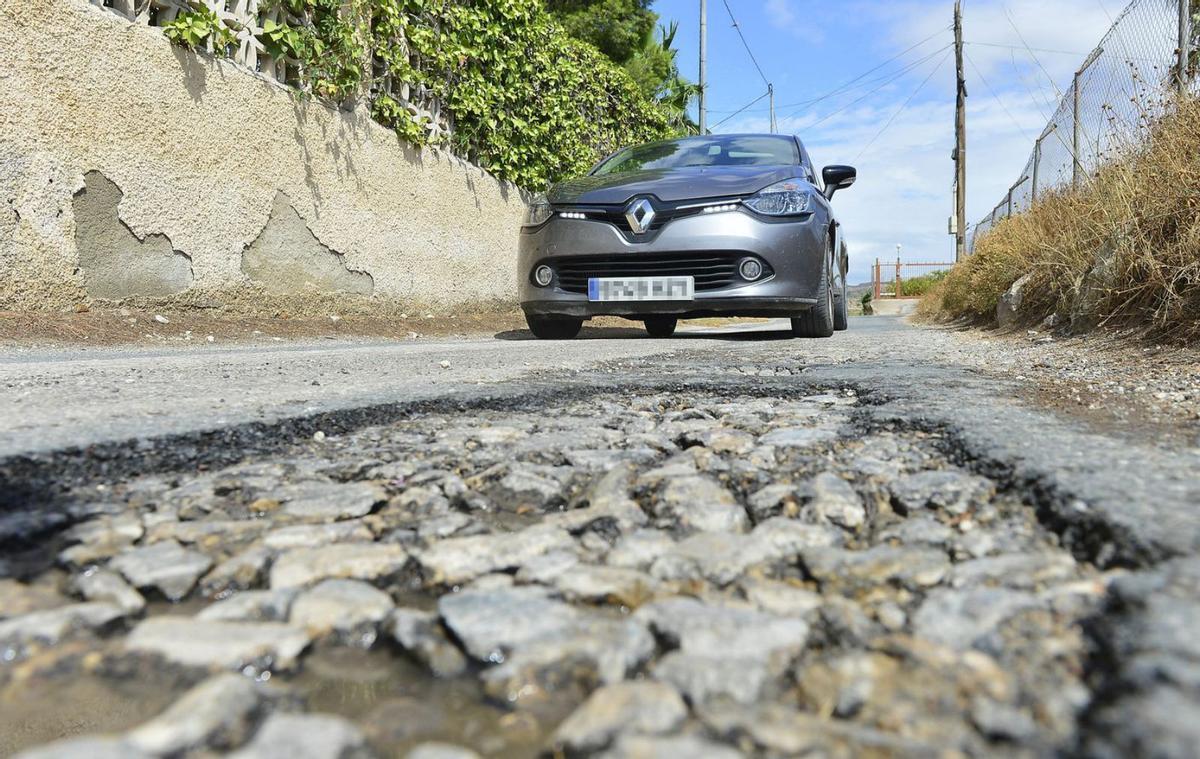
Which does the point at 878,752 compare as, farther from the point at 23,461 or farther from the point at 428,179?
the point at 428,179

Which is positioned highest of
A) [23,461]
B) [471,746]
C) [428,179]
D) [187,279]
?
[428,179]

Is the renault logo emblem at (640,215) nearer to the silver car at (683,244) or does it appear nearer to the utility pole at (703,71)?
the silver car at (683,244)

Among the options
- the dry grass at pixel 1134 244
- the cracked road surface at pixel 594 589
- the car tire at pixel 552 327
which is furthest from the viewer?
the car tire at pixel 552 327

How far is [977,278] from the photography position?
25.8 feet

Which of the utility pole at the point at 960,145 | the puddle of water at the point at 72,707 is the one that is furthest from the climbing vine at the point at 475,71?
the utility pole at the point at 960,145

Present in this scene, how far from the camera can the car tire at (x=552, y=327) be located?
524 centimetres

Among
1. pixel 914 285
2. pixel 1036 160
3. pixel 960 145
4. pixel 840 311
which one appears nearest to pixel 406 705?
pixel 840 311

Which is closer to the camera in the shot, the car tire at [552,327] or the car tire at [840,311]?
the car tire at [552,327]

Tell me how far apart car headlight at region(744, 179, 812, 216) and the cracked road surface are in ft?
9.48

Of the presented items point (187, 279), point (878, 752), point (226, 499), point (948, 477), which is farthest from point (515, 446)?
point (187, 279)

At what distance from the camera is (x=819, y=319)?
4953mm

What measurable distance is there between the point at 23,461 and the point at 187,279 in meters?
4.20

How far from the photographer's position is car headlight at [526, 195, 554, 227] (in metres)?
4.68

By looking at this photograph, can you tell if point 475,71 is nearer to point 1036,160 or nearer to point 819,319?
point 819,319
